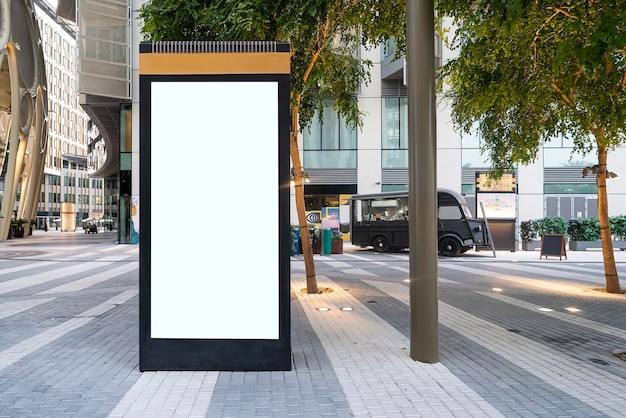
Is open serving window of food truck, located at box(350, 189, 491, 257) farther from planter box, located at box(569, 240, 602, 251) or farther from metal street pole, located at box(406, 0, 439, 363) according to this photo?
metal street pole, located at box(406, 0, 439, 363)

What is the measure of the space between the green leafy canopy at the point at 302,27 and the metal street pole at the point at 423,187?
5.65 feet

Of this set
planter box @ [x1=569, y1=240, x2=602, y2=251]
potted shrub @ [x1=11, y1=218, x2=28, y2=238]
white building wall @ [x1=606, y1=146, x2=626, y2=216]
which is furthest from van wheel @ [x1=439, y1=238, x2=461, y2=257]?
potted shrub @ [x1=11, y1=218, x2=28, y2=238]

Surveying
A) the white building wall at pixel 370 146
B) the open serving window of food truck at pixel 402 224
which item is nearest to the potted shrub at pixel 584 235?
the open serving window of food truck at pixel 402 224

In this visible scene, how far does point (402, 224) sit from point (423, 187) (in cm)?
1674

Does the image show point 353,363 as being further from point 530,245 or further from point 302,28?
point 530,245

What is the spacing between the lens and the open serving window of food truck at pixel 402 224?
19.8 metres

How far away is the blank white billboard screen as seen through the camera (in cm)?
456

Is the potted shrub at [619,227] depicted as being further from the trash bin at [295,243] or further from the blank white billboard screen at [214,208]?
the blank white billboard screen at [214,208]

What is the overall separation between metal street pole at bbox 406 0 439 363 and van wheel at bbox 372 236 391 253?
1714 centimetres

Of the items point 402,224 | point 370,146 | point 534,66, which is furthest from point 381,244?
point 534,66

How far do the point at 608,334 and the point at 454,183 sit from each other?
73.8 ft

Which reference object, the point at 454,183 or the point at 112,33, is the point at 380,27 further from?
the point at 112,33

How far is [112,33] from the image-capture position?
26359 mm

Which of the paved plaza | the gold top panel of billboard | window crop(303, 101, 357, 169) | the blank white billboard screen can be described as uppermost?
window crop(303, 101, 357, 169)
